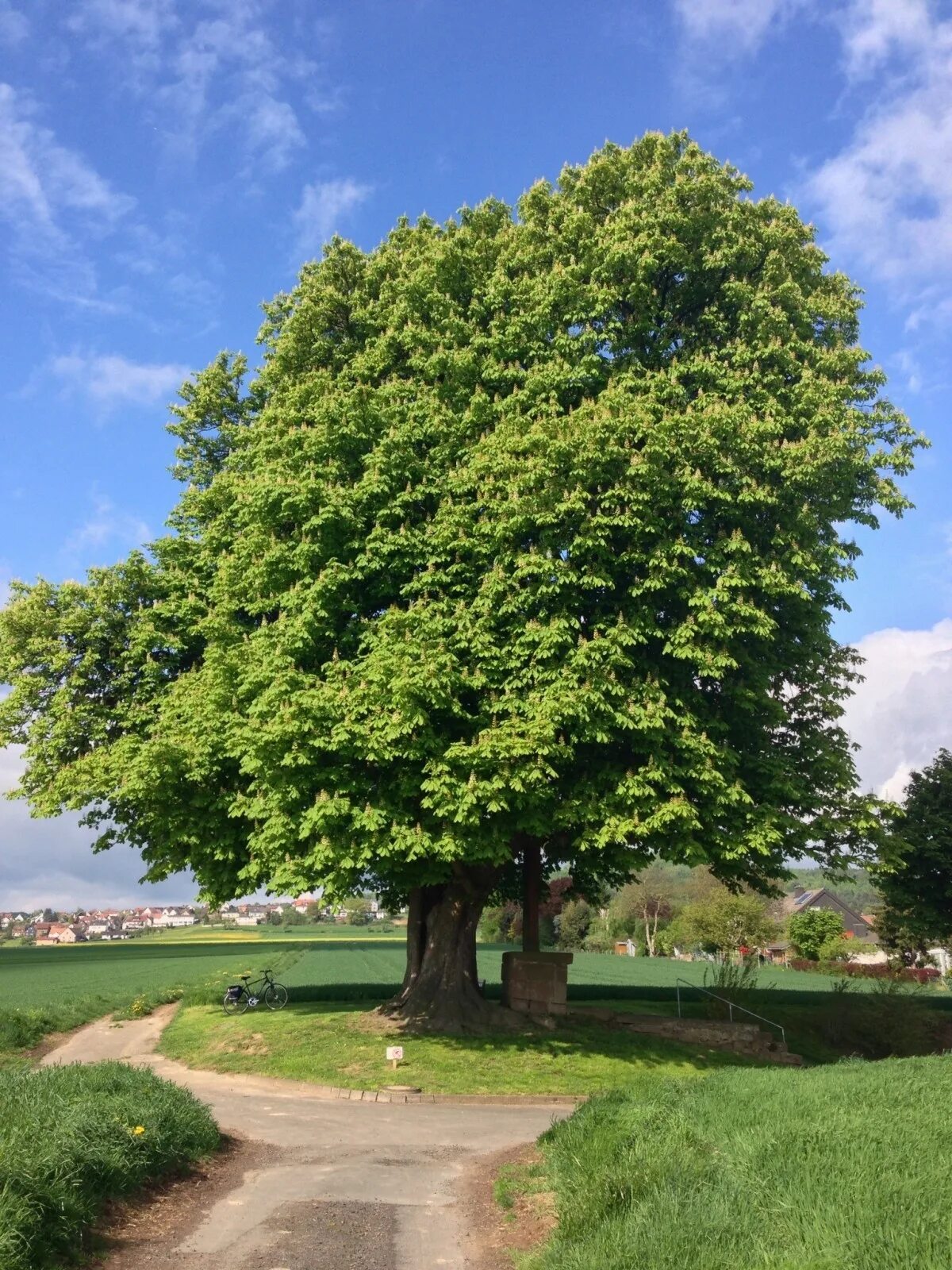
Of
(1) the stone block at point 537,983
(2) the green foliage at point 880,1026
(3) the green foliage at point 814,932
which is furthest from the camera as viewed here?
(3) the green foliage at point 814,932

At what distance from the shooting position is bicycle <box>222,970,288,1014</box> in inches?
1040

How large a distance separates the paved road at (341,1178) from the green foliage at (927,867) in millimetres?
21528

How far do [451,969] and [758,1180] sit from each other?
15.5 m

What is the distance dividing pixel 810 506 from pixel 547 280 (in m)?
7.45

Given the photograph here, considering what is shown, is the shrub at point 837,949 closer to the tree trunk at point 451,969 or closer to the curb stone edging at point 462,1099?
the tree trunk at point 451,969

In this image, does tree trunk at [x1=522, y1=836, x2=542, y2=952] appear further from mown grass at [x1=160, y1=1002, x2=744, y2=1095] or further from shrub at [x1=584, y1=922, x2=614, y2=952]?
shrub at [x1=584, y1=922, x2=614, y2=952]

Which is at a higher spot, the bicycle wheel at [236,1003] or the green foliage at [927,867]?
the green foliage at [927,867]

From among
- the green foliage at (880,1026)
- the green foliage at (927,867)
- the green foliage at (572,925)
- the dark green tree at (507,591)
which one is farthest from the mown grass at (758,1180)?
the green foliage at (572,925)

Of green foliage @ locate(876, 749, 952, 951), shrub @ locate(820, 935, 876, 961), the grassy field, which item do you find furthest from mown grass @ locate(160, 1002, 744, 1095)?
shrub @ locate(820, 935, 876, 961)

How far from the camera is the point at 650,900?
10225 centimetres

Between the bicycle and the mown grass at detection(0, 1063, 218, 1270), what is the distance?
49.0ft

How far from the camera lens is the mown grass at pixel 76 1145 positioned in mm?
6738

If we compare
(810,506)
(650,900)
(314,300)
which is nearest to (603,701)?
(810,506)

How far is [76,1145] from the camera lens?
26.6ft
